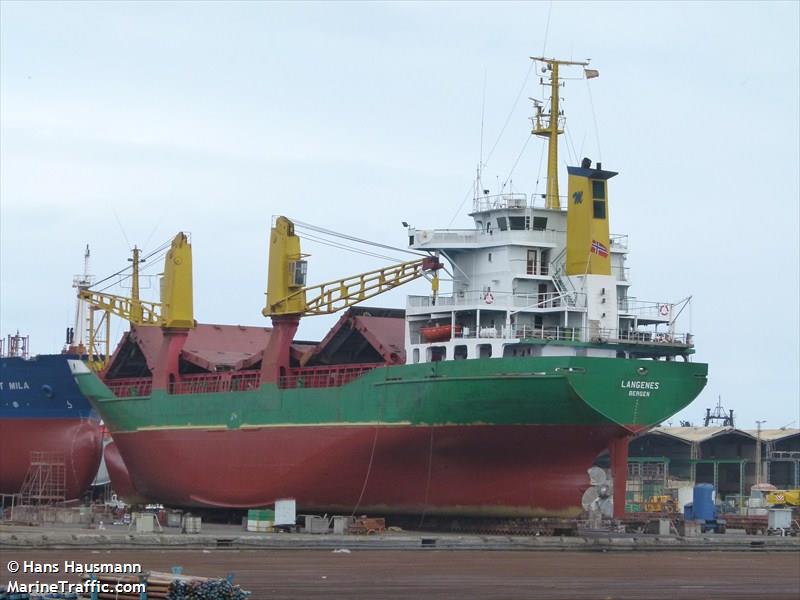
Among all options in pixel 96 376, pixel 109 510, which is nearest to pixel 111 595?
pixel 109 510

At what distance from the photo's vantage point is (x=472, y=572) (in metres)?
31.8

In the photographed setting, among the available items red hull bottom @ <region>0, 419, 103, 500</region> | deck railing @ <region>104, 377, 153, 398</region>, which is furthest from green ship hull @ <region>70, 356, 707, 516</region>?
red hull bottom @ <region>0, 419, 103, 500</region>

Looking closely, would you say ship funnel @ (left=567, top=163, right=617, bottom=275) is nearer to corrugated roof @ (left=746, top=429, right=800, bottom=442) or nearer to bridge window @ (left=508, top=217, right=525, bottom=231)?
bridge window @ (left=508, top=217, right=525, bottom=231)

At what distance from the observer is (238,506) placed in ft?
169

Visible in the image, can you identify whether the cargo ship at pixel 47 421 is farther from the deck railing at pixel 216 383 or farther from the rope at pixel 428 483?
the rope at pixel 428 483

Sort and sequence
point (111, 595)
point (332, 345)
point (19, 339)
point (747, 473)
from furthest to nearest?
1. point (747, 473)
2. point (19, 339)
3. point (332, 345)
4. point (111, 595)

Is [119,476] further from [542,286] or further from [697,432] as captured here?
[697,432]

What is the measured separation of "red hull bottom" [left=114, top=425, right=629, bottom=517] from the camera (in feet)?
141

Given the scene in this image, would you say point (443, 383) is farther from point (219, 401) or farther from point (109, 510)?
point (109, 510)

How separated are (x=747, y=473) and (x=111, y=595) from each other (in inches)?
2393

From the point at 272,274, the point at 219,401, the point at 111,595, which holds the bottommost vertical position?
the point at 111,595

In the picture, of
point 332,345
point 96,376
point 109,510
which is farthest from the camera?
point 96,376

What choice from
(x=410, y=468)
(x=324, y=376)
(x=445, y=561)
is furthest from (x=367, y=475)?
(x=445, y=561)

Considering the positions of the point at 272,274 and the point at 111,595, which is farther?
the point at 272,274
